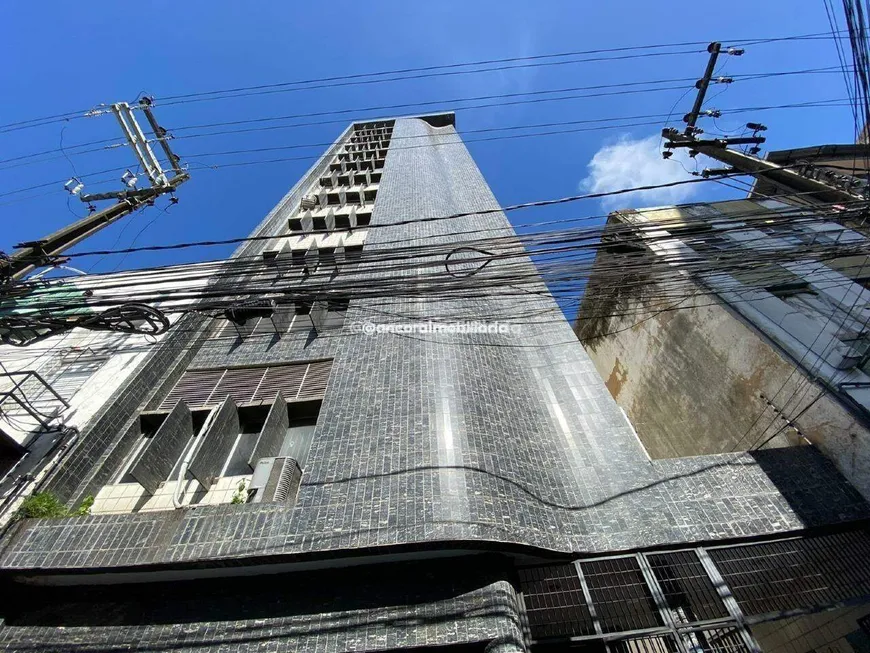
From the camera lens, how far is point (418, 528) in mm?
4305

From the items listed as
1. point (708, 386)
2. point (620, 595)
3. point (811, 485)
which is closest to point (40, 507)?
point (620, 595)

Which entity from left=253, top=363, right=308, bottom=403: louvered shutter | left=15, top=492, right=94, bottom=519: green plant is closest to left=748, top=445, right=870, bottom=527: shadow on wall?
left=253, top=363, right=308, bottom=403: louvered shutter

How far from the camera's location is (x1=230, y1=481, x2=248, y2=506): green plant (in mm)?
5572

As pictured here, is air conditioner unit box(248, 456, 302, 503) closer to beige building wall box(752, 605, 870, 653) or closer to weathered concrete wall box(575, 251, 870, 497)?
weathered concrete wall box(575, 251, 870, 497)

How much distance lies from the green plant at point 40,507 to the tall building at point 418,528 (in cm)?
20

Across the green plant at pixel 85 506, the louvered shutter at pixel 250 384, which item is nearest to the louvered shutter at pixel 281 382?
the louvered shutter at pixel 250 384

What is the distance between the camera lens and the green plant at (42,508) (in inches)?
197

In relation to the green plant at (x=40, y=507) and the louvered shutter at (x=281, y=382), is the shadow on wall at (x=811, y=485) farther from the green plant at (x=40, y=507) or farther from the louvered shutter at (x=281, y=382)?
the green plant at (x=40, y=507)

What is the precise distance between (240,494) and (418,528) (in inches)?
114

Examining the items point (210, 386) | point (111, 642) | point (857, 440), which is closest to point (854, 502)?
point (857, 440)

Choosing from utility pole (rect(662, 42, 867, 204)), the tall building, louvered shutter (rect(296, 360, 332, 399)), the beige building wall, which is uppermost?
utility pole (rect(662, 42, 867, 204))

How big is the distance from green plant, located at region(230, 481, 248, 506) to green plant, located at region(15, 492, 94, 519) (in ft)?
5.46

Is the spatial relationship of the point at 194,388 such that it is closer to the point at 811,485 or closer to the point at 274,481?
the point at 274,481

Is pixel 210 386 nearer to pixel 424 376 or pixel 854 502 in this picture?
pixel 424 376
